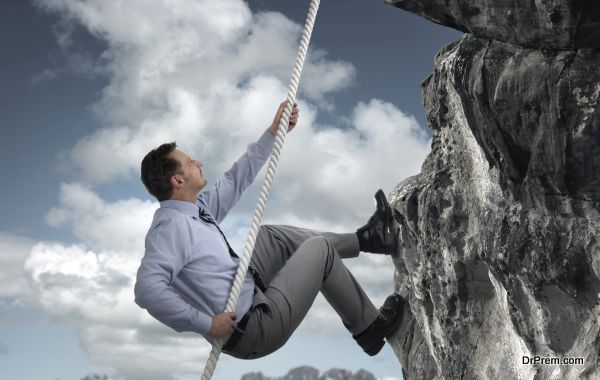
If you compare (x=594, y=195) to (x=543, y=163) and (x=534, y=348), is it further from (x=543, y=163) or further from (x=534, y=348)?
(x=534, y=348)

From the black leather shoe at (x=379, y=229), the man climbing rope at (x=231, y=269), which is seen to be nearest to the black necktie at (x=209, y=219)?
the man climbing rope at (x=231, y=269)

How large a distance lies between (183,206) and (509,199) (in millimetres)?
2820

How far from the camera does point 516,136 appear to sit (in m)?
5.80

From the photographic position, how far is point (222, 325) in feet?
19.4

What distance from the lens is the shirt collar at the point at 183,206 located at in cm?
A: 627

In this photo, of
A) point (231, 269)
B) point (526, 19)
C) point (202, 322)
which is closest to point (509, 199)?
point (526, 19)

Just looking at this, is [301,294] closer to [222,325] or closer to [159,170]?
[222,325]

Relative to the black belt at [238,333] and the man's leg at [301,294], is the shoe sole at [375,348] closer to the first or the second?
the man's leg at [301,294]

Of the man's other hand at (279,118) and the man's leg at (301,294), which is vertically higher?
the man's other hand at (279,118)

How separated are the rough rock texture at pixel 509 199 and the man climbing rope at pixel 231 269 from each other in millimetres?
826

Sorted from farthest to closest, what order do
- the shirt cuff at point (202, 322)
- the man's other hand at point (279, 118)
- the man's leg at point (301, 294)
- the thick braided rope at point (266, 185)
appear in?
1. the man's other hand at point (279, 118)
2. the man's leg at point (301, 294)
3. the thick braided rope at point (266, 185)
4. the shirt cuff at point (202, 322)

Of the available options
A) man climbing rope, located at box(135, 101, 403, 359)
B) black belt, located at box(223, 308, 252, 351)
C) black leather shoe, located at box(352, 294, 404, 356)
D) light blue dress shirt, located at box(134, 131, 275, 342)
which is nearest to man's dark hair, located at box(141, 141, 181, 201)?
man climbing rope, located at box(135, 101, 403, 359)

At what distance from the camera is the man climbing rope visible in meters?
5.88

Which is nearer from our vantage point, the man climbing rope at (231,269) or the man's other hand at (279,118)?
the man climbing rope at (231,269)
